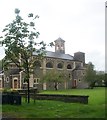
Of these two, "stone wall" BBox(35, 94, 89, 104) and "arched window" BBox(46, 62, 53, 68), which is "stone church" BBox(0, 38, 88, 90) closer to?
"arched window" BBox(46, 62, 53, 68)

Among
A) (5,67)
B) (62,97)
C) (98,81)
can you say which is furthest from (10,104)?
(98,81)

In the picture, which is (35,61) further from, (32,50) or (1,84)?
(1,84)

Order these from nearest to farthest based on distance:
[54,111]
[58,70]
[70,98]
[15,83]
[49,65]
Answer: [54,111]
[70,98]
[15,83]
[49,65]
[58,70]

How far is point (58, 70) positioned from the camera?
71812mm

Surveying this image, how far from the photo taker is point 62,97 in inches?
1038

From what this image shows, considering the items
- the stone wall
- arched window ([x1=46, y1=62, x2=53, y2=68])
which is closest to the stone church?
arched window ([x1=46, y1=62, x2=53, y2=68])

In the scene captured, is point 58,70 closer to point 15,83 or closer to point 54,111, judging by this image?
point 15,83

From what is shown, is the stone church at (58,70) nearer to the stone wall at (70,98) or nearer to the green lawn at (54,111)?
the stone wall at (70,98)

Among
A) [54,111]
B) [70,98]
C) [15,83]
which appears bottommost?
[54,111]

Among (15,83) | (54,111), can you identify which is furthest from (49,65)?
(54,111)

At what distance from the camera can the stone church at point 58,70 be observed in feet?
212

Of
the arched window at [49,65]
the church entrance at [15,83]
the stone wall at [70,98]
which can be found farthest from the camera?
the arched window at [49,65]

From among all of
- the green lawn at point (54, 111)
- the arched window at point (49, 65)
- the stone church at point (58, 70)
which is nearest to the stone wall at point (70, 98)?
the green lawn at point (54, 111)

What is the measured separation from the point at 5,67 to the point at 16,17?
459cm
